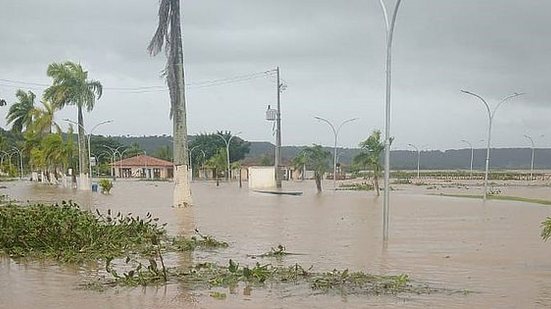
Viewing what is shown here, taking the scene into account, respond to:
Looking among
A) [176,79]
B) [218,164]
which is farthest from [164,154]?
[176,79]

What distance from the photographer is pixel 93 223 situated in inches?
628

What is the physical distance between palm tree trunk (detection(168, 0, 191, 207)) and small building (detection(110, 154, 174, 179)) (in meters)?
79.4

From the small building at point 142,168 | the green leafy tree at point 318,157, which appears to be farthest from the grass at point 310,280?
the small building at point 142,168

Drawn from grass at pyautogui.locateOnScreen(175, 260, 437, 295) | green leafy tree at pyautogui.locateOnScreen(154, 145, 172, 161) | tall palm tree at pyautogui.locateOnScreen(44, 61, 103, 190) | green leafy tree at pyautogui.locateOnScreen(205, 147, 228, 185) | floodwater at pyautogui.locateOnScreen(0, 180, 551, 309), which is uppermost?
tall palm tree at pyautogui.locateOnScreen(44, 61, 103, 190)

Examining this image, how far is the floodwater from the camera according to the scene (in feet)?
32.7

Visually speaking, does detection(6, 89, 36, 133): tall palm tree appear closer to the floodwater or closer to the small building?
the small building

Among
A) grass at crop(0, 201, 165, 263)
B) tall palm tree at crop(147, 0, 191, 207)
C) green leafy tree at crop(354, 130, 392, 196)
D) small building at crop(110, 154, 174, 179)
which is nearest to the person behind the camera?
grass at crop(0, 201, 165, 263)

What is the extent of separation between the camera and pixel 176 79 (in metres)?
33.4

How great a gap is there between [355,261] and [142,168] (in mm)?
103408

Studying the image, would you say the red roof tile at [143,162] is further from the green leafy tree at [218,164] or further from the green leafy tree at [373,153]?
the green leafy tree at [373,153]

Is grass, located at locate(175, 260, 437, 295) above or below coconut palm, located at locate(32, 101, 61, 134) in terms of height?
below

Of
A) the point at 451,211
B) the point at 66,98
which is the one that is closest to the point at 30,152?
the point at 66,98

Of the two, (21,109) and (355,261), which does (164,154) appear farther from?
(355,261)

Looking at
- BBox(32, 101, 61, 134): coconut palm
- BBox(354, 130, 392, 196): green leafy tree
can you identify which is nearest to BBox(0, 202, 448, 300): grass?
BBox(354, 130, 392, 196): green leafy tree
